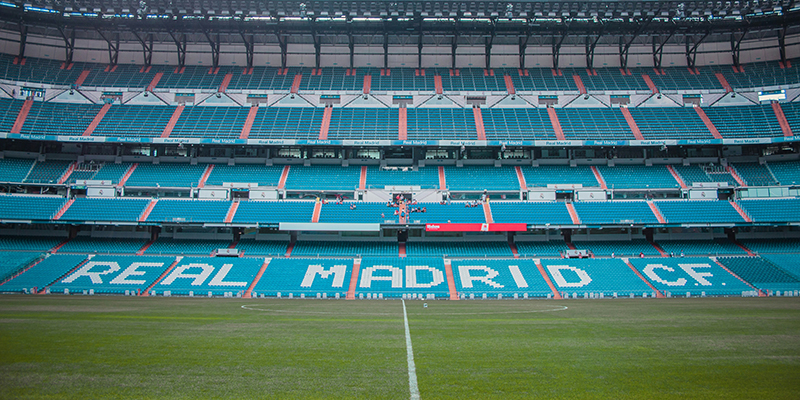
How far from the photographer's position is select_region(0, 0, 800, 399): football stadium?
Result: 33.0 meters

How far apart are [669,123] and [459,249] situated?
30.6m

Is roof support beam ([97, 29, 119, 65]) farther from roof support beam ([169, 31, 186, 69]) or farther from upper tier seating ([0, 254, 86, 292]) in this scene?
upper tier seating ([0, 254, 86, 292])

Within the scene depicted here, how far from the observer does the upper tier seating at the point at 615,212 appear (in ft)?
133

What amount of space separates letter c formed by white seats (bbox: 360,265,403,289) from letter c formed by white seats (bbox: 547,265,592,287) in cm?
1398

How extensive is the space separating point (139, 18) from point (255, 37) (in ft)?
44.3

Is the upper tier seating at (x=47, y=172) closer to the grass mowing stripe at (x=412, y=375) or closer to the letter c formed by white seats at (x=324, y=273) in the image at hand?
the letter c formed by white seats at (x=324, y=273)

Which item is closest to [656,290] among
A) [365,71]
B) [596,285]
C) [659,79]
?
[596,285]

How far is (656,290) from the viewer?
110 ft

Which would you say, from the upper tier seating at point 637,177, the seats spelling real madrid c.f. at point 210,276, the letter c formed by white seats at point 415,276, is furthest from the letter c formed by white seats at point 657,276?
the seats spelling real madrid c.f. at point 210,276

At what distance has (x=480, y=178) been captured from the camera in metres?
46.9

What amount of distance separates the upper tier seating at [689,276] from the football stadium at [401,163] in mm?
222

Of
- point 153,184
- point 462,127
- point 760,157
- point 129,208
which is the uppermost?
point 462,127

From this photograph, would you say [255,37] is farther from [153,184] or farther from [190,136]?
[153,184]

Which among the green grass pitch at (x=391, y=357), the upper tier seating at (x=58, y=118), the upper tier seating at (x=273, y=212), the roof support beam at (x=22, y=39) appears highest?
the roof support beam at (x=22, y=39)
